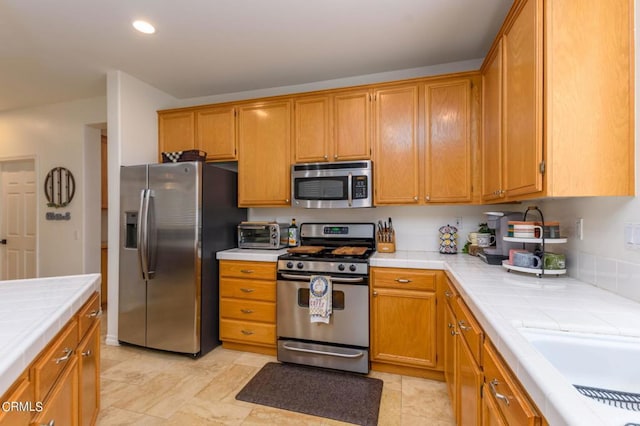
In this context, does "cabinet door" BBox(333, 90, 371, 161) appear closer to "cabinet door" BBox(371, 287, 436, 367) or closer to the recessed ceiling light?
"cabinet door" BBox(371, 287, 436, 367)

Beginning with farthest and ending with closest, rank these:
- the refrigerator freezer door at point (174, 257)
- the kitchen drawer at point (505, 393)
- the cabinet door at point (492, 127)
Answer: the refrigerator freezer door at point (174, 257)
the cabinet door at point (492, 127)
the kitchen drawer at point (505, 393)

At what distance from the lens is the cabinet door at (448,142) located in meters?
2.46

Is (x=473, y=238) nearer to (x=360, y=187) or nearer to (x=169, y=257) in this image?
(x=360, y=187)

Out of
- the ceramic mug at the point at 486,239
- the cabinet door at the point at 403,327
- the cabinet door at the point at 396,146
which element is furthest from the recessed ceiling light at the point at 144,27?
the ceramic mug at the point at 486,239

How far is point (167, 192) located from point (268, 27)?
1.61m

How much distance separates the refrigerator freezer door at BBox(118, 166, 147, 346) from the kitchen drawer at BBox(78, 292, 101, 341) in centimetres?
112

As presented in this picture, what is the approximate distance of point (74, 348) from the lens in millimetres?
1291

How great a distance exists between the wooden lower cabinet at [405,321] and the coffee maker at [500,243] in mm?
372

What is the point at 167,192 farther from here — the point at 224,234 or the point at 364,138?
the point at 364,138

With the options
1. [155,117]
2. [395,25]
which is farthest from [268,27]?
[155,117]

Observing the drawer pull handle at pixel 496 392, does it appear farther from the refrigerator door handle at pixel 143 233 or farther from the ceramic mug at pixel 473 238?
the refrigerator door handle at pixel 143 233

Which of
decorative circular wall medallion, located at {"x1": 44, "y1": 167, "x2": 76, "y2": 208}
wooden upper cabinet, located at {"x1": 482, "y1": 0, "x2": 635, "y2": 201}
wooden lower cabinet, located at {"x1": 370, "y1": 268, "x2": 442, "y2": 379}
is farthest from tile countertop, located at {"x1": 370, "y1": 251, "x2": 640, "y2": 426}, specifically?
decorative circular wall medallion, located at {"x1": 44, "y1": 167, "x2": 76, "y2": 208}

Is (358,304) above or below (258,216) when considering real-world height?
below

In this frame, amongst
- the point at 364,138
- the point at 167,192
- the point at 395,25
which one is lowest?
the point at 167,192
